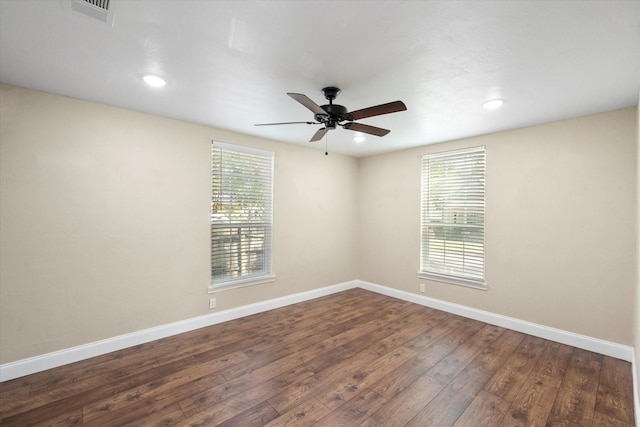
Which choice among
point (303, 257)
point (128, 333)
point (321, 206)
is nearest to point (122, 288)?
point (128, 333)

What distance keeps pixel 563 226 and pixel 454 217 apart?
1.25m

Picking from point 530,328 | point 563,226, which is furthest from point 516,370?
point 563,226

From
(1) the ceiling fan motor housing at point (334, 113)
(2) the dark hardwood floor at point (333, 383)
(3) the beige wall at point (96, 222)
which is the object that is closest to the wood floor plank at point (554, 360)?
(2) the dark hardwood floor at point (333, 383)

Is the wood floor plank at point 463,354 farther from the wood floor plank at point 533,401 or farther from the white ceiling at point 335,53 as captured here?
the white ceiling at point 335,53

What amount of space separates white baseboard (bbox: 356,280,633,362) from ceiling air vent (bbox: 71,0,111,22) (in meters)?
4.72

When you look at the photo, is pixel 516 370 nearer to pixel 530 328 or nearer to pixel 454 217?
pixel 530 328

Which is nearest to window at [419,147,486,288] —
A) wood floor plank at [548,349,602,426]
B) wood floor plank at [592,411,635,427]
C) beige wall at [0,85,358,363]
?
wood floor plank at [548,349,602,426]

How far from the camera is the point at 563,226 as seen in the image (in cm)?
320

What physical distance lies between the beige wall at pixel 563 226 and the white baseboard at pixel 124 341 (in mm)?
2734

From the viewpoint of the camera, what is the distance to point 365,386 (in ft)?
7.74

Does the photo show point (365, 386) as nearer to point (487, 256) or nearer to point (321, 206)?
point (487, 256)

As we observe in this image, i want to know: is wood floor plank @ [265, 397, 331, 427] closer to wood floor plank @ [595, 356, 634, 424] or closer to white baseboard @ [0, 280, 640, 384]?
white baseboard @ [0, 280, 640, 384]

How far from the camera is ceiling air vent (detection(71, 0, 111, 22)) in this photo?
143 cm

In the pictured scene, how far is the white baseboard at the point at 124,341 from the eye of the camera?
8.11 ft
